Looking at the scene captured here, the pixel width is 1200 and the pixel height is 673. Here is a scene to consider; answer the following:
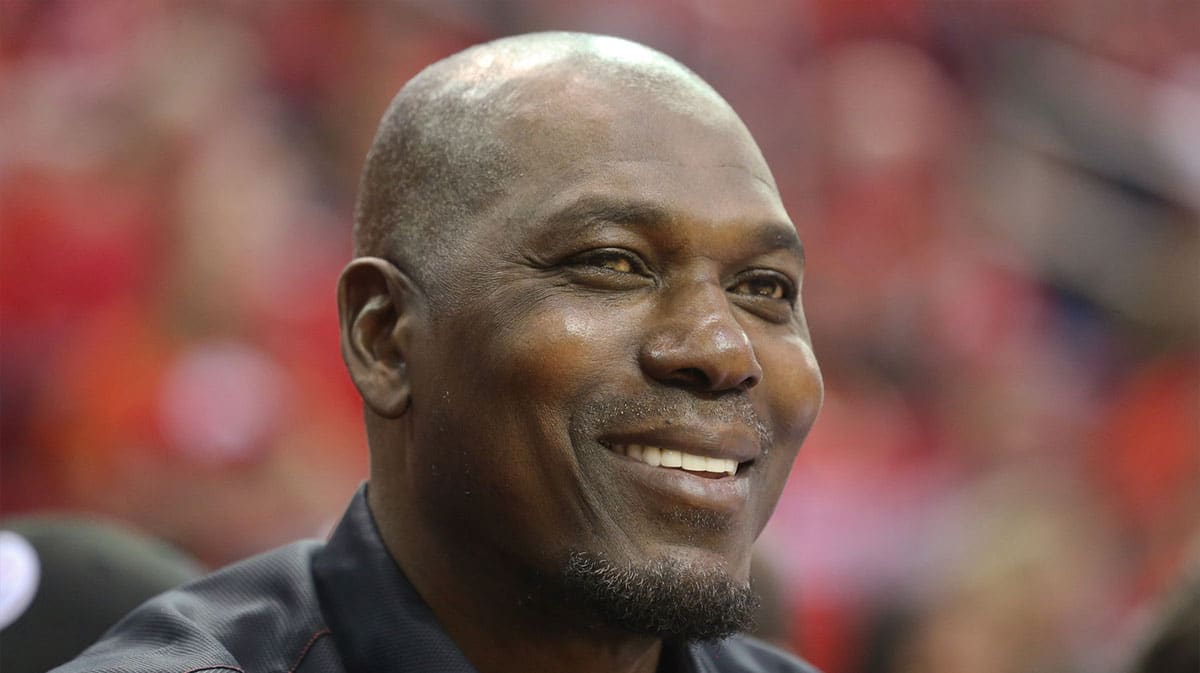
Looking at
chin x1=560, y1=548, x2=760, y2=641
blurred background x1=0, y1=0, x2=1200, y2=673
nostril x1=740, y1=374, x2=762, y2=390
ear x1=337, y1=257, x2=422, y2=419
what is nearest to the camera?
chin x1=560, y1=548, x2=760, y2=641

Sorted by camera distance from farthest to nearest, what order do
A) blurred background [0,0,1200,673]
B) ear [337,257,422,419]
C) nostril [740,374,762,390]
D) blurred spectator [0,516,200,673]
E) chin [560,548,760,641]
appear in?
blurred background [0,0,1200,673] → blurred spectator [0,516,200,673] → ear [337,257,422,419] → nostril [740,374,762,390] → chin [560,548,760,641]

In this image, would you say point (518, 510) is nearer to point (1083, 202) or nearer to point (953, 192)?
point (953, 192)

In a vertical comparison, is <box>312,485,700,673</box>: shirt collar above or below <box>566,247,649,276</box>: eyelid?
below

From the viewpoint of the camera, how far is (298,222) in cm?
482

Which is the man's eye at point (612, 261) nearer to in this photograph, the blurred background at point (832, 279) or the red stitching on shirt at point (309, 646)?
the red stitching on shirt at point (309, 646)

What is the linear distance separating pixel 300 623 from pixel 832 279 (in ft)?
13.9

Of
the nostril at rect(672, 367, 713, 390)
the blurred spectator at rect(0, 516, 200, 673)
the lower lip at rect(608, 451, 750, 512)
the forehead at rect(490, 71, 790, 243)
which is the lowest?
the blurred spectator at rect(0, 516, 200, 673)

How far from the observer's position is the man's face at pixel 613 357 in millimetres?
1787

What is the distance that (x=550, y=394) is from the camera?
1.79 metres

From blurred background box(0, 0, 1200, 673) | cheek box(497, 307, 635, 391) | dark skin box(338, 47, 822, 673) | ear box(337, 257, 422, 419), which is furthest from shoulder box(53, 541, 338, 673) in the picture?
blurred background box(0, 0, 1200, 673)

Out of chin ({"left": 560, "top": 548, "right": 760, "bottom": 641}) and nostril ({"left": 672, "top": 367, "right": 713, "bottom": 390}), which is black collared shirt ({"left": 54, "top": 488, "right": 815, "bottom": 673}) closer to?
chin ({"left": 560, "top": 548, "right": 760, "bottom": 641})

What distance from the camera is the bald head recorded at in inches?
76.4

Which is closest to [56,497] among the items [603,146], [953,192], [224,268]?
[224,268]

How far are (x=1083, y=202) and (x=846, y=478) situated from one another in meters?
2.34
